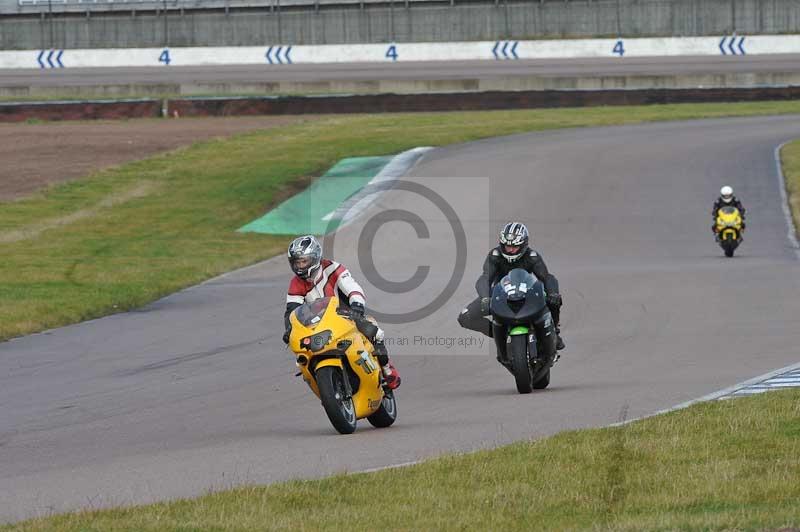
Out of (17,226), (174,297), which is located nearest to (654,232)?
(174,297)

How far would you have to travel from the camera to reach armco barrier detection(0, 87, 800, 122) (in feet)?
164

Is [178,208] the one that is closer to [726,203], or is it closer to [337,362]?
[726,203]

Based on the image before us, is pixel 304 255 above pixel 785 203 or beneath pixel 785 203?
above

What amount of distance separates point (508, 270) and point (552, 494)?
210 inches

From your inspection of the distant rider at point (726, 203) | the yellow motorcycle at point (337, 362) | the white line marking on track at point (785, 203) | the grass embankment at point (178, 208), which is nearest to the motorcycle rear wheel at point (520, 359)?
the yellow motorcycle at point (337, 362)

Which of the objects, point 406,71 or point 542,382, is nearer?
point 542,382

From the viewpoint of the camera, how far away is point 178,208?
33250 mm

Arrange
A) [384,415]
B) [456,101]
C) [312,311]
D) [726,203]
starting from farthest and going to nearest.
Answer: [456,101] → [726,203] → [384,415] → [312,311]

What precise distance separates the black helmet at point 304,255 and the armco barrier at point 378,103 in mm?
39179

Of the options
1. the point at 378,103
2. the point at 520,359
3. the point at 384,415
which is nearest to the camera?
the point at 384,415

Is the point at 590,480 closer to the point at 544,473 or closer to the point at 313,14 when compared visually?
the point at 544,473

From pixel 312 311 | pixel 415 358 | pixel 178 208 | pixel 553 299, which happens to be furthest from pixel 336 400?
pixel 178 208

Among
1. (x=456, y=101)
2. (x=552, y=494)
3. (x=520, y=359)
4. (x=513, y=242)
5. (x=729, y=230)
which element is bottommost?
(x=729, y=230)

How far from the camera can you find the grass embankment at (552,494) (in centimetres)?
734
